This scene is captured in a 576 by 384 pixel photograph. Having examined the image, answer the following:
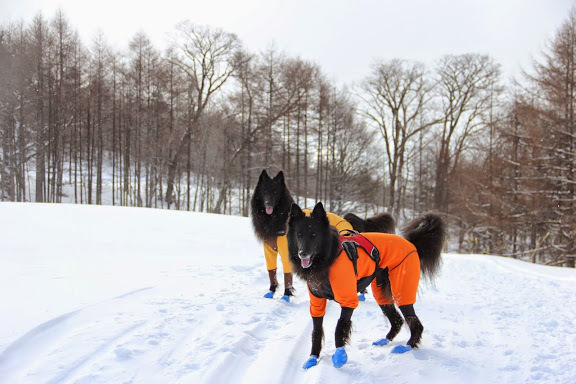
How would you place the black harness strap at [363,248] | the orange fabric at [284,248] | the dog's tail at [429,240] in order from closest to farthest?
the black harness strap at [363,248] < the dog's tail at [429,240] < the orange fabric at [284,248]

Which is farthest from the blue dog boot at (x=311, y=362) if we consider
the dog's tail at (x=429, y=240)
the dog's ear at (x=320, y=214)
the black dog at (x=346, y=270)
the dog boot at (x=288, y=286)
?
the dog boot at (x=288, y=286)

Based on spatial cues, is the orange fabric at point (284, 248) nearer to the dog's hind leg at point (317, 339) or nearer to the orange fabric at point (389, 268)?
the orange fabric at point (389, 268)

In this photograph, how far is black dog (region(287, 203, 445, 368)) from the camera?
3.01 meters

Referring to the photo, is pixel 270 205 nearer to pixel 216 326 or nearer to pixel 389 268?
pixel 216 326

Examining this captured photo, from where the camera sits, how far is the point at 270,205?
4.98 metres

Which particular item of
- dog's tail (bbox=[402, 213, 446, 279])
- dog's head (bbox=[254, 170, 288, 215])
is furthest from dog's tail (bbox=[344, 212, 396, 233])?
dog's tail (bbox=[402, 213, 446, 279])

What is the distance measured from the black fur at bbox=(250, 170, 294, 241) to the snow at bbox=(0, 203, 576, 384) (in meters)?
0.96

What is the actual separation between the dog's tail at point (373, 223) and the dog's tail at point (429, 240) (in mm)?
1774

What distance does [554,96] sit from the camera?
14.1m

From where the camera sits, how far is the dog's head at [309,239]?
2992 millimetres

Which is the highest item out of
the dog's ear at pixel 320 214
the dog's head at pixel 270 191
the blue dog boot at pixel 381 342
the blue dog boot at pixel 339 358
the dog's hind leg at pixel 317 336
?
the dog's head at pixel 270 191

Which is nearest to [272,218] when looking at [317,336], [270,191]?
[270,191]

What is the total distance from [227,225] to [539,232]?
14.8 m

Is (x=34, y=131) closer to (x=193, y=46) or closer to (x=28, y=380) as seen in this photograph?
(x=193, y=46)
